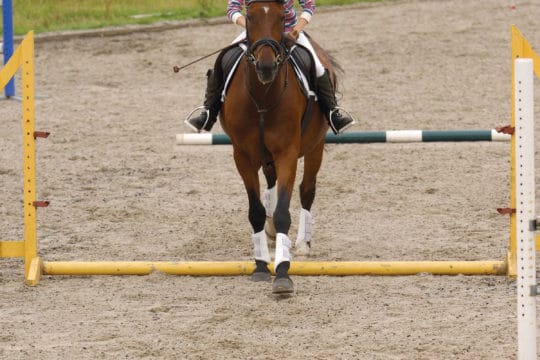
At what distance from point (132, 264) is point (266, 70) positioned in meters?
1.88

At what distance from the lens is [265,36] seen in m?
8.02

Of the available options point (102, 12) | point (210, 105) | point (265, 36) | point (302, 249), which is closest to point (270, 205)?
point (302, 249)

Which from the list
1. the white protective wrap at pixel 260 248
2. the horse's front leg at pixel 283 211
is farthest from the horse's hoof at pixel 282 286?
the white protective wrap at pixel 260 248

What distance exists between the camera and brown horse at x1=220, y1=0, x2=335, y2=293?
809 cm

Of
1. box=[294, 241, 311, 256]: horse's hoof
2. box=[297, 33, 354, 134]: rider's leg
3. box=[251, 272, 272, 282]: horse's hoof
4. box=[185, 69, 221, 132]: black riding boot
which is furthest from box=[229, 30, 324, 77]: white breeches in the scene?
box=[251, 272, 272, 282]: horse's hoof

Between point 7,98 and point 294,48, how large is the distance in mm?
7624

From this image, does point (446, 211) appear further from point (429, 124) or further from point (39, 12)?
point (39, 12)

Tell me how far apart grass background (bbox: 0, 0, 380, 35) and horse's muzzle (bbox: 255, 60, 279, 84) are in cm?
1208

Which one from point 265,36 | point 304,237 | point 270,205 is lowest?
point 304,237

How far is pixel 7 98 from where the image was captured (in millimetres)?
15711

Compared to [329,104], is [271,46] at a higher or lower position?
higher

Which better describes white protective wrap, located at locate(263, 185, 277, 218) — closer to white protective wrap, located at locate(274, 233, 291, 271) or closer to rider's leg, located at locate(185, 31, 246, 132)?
rider's leg, located at locate(185, 31, 246, 132)

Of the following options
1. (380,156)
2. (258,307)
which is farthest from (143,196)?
(258,307)

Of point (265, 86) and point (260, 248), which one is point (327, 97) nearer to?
point (265, 86)
